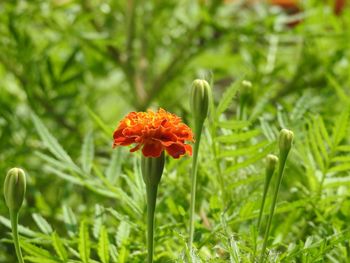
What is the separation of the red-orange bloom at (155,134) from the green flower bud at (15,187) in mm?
49

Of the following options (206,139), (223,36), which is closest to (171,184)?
(206,139)

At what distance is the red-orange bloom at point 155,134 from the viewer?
0.34 metres

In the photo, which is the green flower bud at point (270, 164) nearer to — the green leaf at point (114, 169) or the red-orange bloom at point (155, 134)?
the red-orange bloom at point (155, 134)

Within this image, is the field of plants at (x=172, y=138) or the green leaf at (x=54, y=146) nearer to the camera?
the field of plants at (x=172, y=138)

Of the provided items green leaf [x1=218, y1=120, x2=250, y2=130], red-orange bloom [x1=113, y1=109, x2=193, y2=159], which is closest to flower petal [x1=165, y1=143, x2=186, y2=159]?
red-orange bloom [x1=113, y1=109, x2=193, y2=159]

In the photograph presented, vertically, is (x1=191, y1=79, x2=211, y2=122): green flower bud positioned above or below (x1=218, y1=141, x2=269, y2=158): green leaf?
above

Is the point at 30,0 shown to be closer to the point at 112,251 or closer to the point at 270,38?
the point at 270,38

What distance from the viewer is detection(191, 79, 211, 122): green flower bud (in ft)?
1.23

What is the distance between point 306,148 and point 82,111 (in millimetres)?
515

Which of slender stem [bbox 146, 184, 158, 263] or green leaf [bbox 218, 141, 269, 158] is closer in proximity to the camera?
slender stem [bbox 146, 184, 158, 263]

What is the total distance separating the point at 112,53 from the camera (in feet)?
3.06

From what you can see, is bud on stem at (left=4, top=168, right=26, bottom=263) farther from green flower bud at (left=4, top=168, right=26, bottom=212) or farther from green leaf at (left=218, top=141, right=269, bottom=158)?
green leaf at (left=218, top=141, right=269, bottom=158)

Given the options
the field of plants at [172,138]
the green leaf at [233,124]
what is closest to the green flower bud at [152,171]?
the field of plants at [172,138]

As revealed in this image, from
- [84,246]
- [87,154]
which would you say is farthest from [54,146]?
[84,246]
